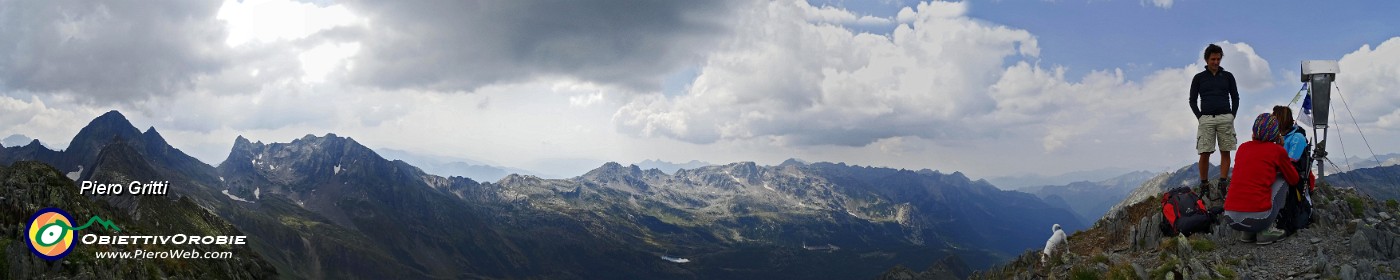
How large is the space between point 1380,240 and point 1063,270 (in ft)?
27.9

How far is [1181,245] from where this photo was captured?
703 inches

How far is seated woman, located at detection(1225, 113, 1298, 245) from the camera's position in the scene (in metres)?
17.0

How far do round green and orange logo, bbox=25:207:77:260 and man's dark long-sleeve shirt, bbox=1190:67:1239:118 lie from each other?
66829 millimetres

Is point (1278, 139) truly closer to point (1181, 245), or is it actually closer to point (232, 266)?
point (1181, 245)

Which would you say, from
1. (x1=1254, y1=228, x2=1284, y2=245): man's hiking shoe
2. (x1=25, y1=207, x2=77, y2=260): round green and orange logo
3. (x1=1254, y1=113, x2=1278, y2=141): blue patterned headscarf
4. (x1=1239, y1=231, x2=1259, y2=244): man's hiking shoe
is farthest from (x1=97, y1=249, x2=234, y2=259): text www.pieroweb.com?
(x1=1254, y1=113, x2=1278, y2=141): blue patterned headscarf

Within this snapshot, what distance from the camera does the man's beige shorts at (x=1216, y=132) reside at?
2072 cm

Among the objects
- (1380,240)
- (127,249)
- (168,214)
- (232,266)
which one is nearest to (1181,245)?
(1380,240)

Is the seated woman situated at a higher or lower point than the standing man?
lower

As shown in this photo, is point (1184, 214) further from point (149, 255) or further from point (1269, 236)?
point (149, 255)

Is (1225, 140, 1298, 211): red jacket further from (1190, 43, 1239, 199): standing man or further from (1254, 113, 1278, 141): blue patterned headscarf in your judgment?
(1190, 43, 1239, 199): standing man

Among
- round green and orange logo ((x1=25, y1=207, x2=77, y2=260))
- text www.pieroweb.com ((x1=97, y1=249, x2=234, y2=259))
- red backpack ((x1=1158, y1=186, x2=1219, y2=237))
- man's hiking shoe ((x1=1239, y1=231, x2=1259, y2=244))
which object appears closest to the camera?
man's hiking shoe ((x1=1239, y1=231, x2=1259, y2=244))

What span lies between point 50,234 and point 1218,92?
68.3 meters

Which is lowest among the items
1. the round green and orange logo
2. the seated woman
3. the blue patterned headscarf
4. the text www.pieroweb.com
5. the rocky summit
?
the text www.pieroweb.com

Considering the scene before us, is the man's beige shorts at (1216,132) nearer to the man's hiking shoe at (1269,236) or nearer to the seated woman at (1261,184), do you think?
the seated woman at (1261,184)
